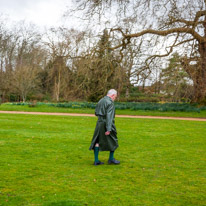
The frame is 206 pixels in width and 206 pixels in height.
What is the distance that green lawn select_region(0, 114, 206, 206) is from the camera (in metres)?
4.60

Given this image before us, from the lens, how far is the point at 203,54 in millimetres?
20984

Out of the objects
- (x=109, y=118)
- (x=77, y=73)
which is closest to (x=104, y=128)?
(x=109, y=118)

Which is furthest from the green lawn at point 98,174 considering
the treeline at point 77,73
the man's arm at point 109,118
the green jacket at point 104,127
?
the treeline at point 77,73

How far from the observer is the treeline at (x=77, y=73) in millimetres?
20047

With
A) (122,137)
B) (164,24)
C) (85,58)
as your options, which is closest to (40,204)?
(122,137)

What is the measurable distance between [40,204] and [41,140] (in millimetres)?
5720

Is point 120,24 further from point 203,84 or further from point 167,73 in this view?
point 203,84

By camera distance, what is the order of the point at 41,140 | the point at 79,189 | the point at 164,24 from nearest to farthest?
1. the point at 79,189
2. the point at 41,140
3. the point at 164,24

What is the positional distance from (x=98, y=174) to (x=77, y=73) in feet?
52.4

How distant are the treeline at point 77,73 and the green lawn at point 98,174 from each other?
10.4 meters

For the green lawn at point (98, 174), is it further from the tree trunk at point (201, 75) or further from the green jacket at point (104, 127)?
the tree trunk at point (201, 75)

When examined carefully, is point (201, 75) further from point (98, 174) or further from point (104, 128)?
point (98, 174)

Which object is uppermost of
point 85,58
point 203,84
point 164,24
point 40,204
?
point 164,24

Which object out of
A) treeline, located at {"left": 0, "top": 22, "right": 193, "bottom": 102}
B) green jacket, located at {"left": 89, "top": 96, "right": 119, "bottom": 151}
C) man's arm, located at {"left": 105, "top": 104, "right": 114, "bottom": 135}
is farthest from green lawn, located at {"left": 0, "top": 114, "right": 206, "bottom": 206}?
treeline, located at {"left": 0, "top": 22, "right": 193, "bottom": 102}
